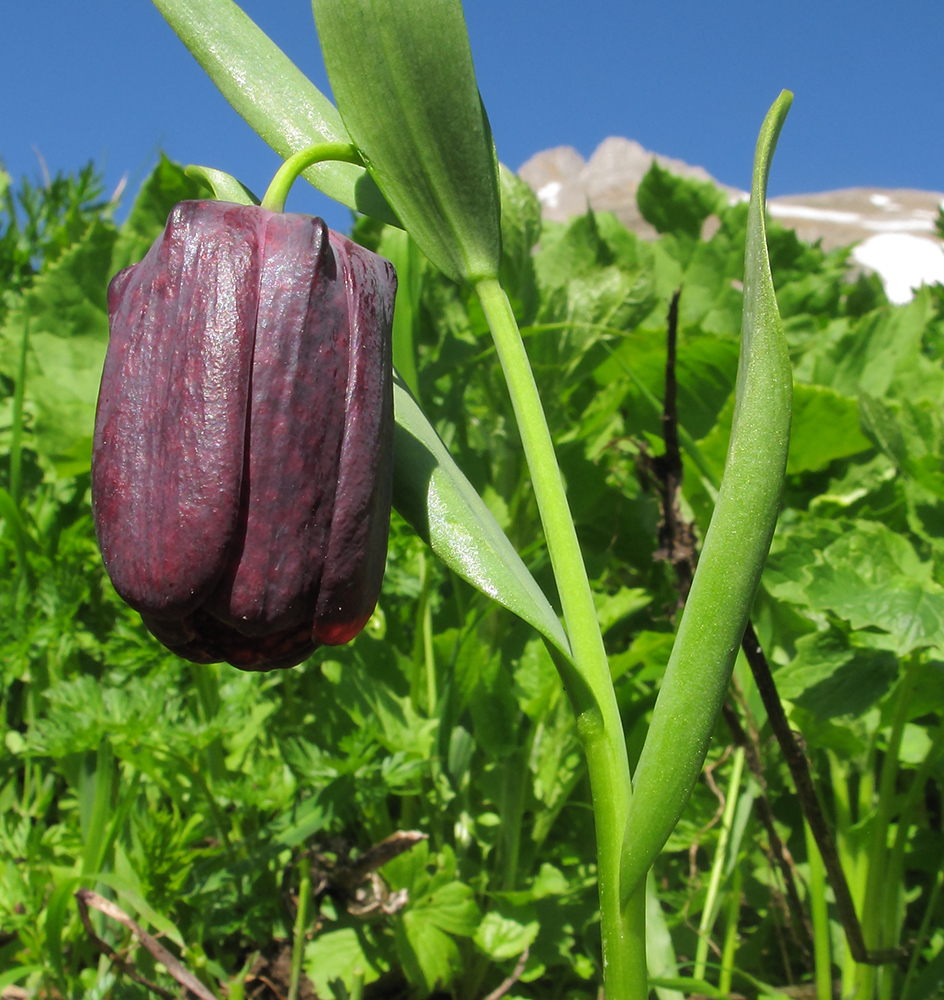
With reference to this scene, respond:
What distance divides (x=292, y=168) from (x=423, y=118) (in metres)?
0.08

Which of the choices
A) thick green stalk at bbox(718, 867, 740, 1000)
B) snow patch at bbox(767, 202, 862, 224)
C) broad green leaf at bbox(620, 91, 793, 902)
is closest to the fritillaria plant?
broad green leaf at bbox(620, 91, 793, 902)

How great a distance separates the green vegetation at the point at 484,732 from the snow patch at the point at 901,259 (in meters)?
2.31

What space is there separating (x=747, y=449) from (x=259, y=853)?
2.17 feet

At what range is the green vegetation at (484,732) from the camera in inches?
34.3

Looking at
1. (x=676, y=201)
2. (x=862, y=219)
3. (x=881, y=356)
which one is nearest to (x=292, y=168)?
(x=881, y=356)

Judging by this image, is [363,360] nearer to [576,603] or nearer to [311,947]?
[576,603]

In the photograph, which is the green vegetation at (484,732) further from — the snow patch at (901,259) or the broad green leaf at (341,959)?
the snow patch at (901,259)

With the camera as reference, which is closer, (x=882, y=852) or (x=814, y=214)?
(x=882, y=852)

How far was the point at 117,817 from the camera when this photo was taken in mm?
847

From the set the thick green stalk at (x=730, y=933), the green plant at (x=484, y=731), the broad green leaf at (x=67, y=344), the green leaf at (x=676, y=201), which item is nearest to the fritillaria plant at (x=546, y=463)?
the green plant at (x=484, y=731)

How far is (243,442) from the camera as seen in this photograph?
17.9 inches

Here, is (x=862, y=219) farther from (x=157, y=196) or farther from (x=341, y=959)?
(x=341, y=959)

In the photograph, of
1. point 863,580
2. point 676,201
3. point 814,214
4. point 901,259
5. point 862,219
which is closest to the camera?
point 863,580

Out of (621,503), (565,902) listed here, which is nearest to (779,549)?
(621,503)
